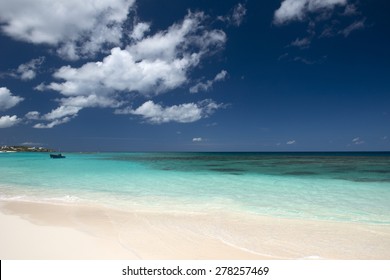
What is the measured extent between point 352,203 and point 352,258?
5606 mm

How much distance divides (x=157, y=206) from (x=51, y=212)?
3.15 metres

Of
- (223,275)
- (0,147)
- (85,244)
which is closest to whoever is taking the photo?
(223,275)

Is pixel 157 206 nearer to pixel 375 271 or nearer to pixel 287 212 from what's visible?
pixel 287 212

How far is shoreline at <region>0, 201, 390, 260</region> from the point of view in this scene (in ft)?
14.6

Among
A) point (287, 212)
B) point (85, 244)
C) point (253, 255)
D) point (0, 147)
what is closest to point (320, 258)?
point (253, 255)

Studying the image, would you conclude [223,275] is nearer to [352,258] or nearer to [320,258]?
[320,258]

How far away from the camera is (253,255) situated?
14.6 feet

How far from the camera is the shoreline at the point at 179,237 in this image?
4.44 m

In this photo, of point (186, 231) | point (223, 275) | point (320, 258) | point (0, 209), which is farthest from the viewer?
point (0, 209)

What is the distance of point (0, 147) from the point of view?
148250 mm

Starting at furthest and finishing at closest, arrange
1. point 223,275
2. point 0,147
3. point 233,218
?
point 0,147, point 233,218, point 223,275

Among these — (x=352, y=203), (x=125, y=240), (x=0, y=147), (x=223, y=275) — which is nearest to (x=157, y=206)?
(x=125, y=240)

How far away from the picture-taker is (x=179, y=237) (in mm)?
5234

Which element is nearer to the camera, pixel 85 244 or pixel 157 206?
pixel 85 244
